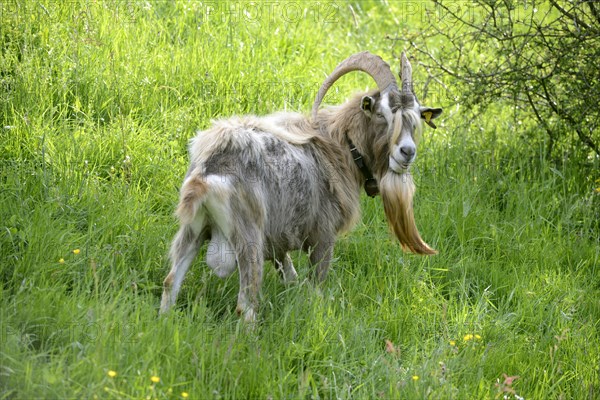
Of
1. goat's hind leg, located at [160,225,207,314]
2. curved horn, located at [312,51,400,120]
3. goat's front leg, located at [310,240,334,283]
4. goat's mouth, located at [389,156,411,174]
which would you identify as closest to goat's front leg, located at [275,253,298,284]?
goat's front leg, located at [310,240,334,283]

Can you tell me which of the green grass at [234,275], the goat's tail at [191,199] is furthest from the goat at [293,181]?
the green grass at [234,275]

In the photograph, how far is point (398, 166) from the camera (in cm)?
576

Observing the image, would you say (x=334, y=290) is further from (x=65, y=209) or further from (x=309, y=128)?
(x=65, y=209)

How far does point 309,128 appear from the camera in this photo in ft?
19.5

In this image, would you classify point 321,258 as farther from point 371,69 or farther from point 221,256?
point 371,69

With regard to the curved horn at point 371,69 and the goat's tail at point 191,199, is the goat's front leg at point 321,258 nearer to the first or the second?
the curved horn at point 371,69

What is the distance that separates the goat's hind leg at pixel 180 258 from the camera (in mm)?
5035

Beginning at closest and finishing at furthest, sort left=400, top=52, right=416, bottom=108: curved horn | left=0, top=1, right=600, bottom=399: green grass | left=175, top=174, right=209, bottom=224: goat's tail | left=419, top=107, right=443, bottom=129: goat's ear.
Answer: left=0, top=1, right=600, bottom=399: green grass → left=175, top=174, right=209, bottom=224: goat's tail → left=400, top=52, right=416, bottom=108: curved horn → left=419, top=107, right=443, bottom=129: goat's ear

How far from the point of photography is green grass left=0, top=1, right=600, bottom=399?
15.0ft

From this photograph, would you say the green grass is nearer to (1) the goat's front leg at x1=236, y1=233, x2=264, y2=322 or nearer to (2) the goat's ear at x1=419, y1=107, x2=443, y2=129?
(1) the goat's front leg at x1=236, y1=233, x2=264, y2=322

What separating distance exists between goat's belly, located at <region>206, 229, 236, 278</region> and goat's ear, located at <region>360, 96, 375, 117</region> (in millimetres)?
1391

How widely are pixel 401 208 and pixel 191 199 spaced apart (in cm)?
168

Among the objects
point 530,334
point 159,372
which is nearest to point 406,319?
point 530,334

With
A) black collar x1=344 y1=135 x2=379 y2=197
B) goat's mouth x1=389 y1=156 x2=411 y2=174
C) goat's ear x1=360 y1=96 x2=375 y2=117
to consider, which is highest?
goat's ear x1=360 y1=96 x2=375 y2=117
